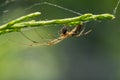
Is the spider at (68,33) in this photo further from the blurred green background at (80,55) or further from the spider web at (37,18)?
the blurred green background at (80,55)

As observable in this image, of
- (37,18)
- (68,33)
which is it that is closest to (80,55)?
(37,18)

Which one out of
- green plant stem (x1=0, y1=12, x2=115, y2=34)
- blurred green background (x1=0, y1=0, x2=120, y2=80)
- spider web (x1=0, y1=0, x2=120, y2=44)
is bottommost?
blurred green background (x1=0, y1=0, x2=120, y2=80)

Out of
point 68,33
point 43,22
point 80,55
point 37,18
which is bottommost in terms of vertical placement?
point 80,55

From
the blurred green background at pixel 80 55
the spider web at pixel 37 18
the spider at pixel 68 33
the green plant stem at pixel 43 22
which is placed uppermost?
the green plant stem at pixel 43 22

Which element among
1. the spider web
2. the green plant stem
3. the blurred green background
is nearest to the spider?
the spider web

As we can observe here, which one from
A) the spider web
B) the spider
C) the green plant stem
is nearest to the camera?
the green plant stem

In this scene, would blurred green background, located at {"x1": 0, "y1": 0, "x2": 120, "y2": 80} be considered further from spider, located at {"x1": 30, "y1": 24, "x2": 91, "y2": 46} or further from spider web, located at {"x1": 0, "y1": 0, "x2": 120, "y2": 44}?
spider, located at {"x1": 30, "y1": 24, "x2": 91, "y2": 46}

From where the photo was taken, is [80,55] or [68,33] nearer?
[68,33]

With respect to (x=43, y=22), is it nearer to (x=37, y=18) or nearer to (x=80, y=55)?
(x=37, y=18)

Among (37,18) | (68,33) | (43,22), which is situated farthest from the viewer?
(37,18)

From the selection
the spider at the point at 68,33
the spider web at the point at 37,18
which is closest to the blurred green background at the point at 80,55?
the spider web at the point at 37,18

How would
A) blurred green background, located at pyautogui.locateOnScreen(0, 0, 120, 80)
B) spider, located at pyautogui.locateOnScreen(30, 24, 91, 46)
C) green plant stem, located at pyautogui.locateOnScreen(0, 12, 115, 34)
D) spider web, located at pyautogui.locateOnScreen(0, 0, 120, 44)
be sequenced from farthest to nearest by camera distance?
blurred green background, located at pyautogui.locateOnScreen(0, 0, 120, 80), spider web, located at pyautogui.locateOnScreen(0, 0, 120, 44), spider, located at pyautogui.locateOnScreen(30, 24, 91, 46), green plant stem, located at pyautogui.locateOnScreen(0, 12, 115, 34)

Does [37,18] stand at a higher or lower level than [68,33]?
lower

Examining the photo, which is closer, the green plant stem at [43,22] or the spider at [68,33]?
the green plant stem at [43,22]
